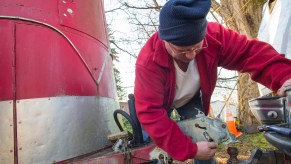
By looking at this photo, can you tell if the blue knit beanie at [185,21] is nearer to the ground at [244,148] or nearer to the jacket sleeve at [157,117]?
the jacket sleeve at [157,117]

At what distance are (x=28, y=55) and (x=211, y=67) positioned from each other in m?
1.62

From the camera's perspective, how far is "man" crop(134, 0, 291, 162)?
1772 mm

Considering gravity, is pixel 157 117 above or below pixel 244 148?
above

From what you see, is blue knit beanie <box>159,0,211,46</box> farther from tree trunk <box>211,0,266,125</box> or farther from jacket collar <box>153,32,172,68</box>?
tree trunk <box>211,0,266,125</box>

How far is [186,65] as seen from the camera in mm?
2203

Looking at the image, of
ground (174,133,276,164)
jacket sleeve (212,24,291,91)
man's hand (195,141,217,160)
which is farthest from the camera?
ground (174,133,276,164)

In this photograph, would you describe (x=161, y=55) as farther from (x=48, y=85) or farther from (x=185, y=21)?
(x=48, y=85)

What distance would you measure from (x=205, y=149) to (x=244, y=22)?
5.52m

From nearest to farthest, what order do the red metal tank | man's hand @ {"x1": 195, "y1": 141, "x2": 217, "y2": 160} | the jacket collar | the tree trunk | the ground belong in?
1. man's hand @ {"x1": 195, "y1": 141, "x2": 217, "y2": 160}
2. the jacket collar
3. the red metal tank
4. the ground
5. the tree trunk

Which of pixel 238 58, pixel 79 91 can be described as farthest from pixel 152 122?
pixel 79 91

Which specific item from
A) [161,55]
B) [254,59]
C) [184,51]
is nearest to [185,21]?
[184,51]

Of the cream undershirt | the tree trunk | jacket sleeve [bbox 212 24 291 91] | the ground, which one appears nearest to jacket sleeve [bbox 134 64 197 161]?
the cream undershirt

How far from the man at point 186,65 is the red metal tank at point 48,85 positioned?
97 cm

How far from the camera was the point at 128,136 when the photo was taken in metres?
2.80
